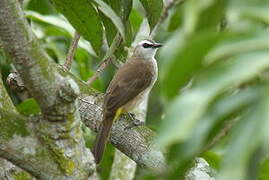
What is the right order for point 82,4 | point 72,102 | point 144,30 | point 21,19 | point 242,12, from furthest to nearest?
1. point 144,30
2. point 82,4
3. point 72,102
4. point 21,19
5. point 242,12

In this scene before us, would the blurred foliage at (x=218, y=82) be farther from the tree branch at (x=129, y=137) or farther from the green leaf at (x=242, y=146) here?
the tree branch at (x=129, y=137)

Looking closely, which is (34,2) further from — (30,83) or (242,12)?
(242,12)

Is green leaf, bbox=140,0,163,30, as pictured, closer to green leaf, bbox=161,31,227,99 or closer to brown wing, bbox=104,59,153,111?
brown wing, bbox=104,59,153,111

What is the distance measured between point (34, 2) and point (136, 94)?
109 cm

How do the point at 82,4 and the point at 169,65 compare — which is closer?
the point at 169,65

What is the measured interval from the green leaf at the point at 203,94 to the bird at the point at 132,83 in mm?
2692

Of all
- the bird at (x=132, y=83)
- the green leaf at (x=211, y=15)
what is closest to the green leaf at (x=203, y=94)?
the green leaf at (x=211, y=15)

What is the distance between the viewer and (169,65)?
853 mm

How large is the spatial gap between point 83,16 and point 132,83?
74.2 inches

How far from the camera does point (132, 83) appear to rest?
460cm

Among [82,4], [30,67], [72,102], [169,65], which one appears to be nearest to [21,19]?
[30,67]

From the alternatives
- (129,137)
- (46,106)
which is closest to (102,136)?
(129,137)

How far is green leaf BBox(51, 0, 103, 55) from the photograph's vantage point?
2.72 m

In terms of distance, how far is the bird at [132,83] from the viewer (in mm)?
→ 4047
